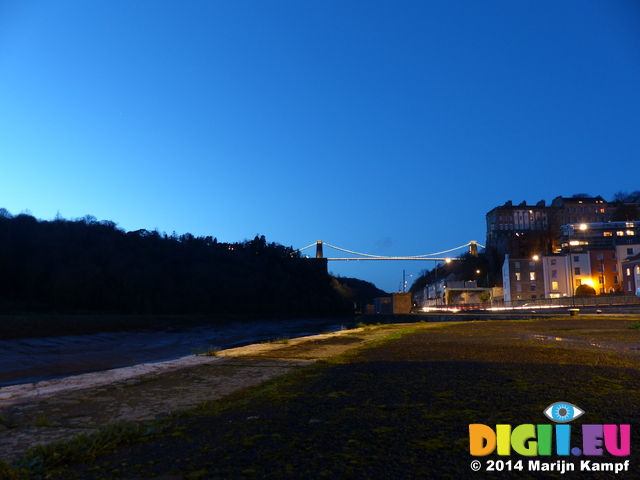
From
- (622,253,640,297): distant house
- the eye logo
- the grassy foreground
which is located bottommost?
the grassy foreground

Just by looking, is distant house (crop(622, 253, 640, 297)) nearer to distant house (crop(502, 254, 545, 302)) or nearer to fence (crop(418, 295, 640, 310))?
fence (crop(418, 295, 640, 310))

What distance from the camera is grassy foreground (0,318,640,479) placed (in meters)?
2.11

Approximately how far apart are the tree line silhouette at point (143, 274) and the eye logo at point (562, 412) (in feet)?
139

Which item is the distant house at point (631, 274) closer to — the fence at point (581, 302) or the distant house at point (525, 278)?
the fence at point (581, 302)

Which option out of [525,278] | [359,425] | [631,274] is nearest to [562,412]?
[359,425]

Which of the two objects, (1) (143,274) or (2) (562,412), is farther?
(1) (143,274)

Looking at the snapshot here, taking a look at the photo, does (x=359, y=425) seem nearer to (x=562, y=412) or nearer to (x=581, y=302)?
(x=562, y=412)

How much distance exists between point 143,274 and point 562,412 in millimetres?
61254

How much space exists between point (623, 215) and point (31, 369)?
94.6 metres

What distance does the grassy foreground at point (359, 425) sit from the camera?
2.11 metres

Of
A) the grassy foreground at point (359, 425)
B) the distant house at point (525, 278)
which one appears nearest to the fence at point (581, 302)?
the distant house at point (525, 278)

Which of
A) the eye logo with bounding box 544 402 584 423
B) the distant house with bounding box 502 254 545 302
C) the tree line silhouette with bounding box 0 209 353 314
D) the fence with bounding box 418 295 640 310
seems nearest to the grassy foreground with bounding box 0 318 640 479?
the eye logo with bounding box 544 402 584 423

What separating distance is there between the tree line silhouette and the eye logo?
42309 mm

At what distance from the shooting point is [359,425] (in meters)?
2.75
